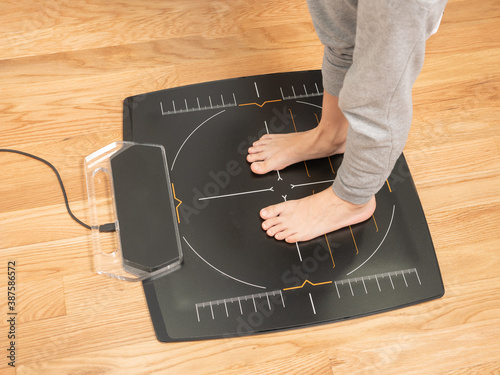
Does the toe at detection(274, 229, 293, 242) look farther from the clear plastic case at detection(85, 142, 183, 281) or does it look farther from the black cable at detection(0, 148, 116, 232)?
the black cable at detection(0, 148, 116, 232)

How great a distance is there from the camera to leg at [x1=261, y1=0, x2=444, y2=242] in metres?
0.56

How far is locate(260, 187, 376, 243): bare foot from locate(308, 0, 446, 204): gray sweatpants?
0.22ft

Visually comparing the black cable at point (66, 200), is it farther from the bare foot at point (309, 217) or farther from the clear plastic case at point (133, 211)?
the bare foot at point (309, 217)

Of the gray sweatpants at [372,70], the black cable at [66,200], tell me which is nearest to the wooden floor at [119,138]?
the black cable at [66,200]

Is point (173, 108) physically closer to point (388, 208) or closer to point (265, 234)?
point (265, 234)

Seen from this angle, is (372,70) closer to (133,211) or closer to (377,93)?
(377,93)

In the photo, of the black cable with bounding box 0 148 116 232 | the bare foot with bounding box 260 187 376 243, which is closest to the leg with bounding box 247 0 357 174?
the bare foot with bounding box 260 187 376 243

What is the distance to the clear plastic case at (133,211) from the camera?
953 millimetres

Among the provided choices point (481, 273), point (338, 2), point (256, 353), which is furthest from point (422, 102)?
point (256, 353)

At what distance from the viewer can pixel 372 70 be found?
613 mm

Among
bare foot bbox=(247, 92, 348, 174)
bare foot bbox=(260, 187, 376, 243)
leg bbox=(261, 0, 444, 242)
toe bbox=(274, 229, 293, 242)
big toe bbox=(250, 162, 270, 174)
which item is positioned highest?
leg bbox=(261, 0, 444, 242)

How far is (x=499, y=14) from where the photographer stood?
4.33ft

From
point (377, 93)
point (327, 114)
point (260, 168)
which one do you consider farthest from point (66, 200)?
point (377, 93)

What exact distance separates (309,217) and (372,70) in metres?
0.41
